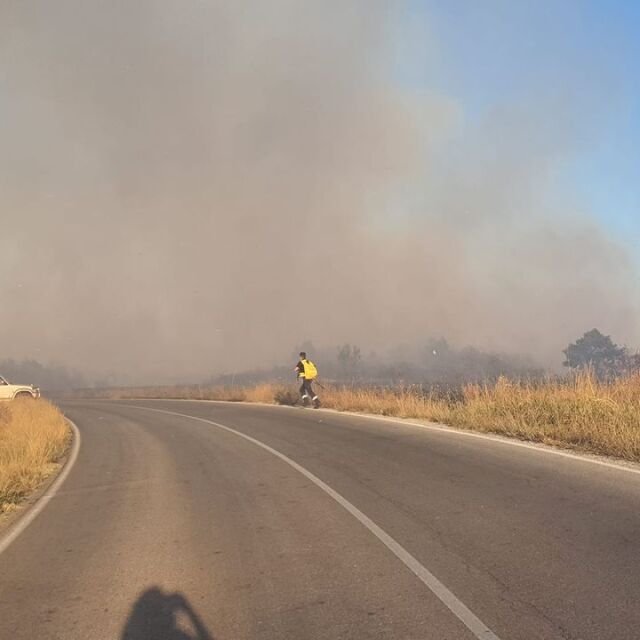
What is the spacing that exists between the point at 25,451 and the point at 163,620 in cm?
935

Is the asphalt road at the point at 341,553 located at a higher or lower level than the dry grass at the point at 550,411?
lower

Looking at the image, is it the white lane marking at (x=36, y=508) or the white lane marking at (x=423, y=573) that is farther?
the white lane marking at (x=36, y=508)

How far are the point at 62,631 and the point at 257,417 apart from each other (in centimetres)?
1551

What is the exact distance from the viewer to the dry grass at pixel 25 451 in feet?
30.6

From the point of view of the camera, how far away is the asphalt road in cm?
391

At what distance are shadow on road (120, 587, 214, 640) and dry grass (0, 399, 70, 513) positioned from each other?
469 centimetres

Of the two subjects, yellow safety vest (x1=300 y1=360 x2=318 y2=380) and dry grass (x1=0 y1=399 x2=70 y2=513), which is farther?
yellow safety vest (x1=300 y1=360 x2=318 y2=380)

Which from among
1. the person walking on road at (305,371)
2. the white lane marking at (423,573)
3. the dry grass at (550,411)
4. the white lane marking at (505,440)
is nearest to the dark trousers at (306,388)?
the person walking on road at (305,371)

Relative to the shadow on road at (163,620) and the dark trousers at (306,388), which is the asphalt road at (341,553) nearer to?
the shadow on road at (163,620)

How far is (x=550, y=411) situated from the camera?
1201cm

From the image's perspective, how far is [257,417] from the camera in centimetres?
1950

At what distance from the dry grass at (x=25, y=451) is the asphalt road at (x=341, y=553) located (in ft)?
2.39

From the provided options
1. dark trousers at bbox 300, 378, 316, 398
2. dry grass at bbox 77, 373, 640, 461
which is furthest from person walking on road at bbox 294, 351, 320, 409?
dry grass at bbox 77, 373, 640, 461

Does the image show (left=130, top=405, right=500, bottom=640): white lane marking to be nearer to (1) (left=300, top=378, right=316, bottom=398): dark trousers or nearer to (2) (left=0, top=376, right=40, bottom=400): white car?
(1) (left=300, top=378, right=316, bottom=398): dark trousers
